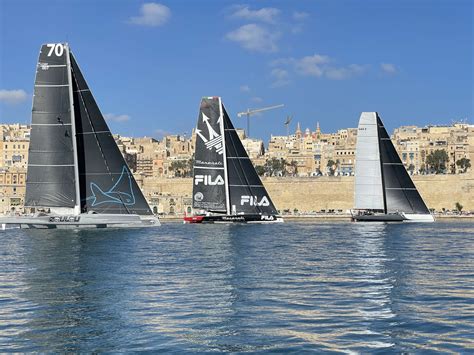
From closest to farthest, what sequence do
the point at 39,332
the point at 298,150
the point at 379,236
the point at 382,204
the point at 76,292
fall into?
the point at 39,332 → the point at 76,292 → the point at 379,236 → the point at 382,204 → the point at 298,150

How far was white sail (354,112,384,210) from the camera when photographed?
48656 millimetres

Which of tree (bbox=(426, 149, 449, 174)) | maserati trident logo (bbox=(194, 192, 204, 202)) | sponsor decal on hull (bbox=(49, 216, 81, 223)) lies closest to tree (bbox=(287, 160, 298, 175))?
tree (bbox=(426, 149, 449, 174))

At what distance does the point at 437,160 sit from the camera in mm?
106312

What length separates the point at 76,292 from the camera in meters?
17.0

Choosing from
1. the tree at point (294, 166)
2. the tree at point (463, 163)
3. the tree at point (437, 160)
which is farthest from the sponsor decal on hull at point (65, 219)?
the tree at point (294, 166)

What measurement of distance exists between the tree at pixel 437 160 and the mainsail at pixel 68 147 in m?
77.6

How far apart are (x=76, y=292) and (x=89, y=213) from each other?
17623 millimetres

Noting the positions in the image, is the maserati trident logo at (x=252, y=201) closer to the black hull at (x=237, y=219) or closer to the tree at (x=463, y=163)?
the black hull at (x=237, y=219)

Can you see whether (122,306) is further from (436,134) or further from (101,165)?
(436,134)

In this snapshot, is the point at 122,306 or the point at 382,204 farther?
the point at 382,204

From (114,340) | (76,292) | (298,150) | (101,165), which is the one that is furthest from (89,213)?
(298,150)

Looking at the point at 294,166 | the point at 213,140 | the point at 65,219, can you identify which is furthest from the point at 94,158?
the point at 294,166

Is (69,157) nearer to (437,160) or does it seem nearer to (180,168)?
(437,160)

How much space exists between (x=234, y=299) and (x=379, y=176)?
33860 mm
